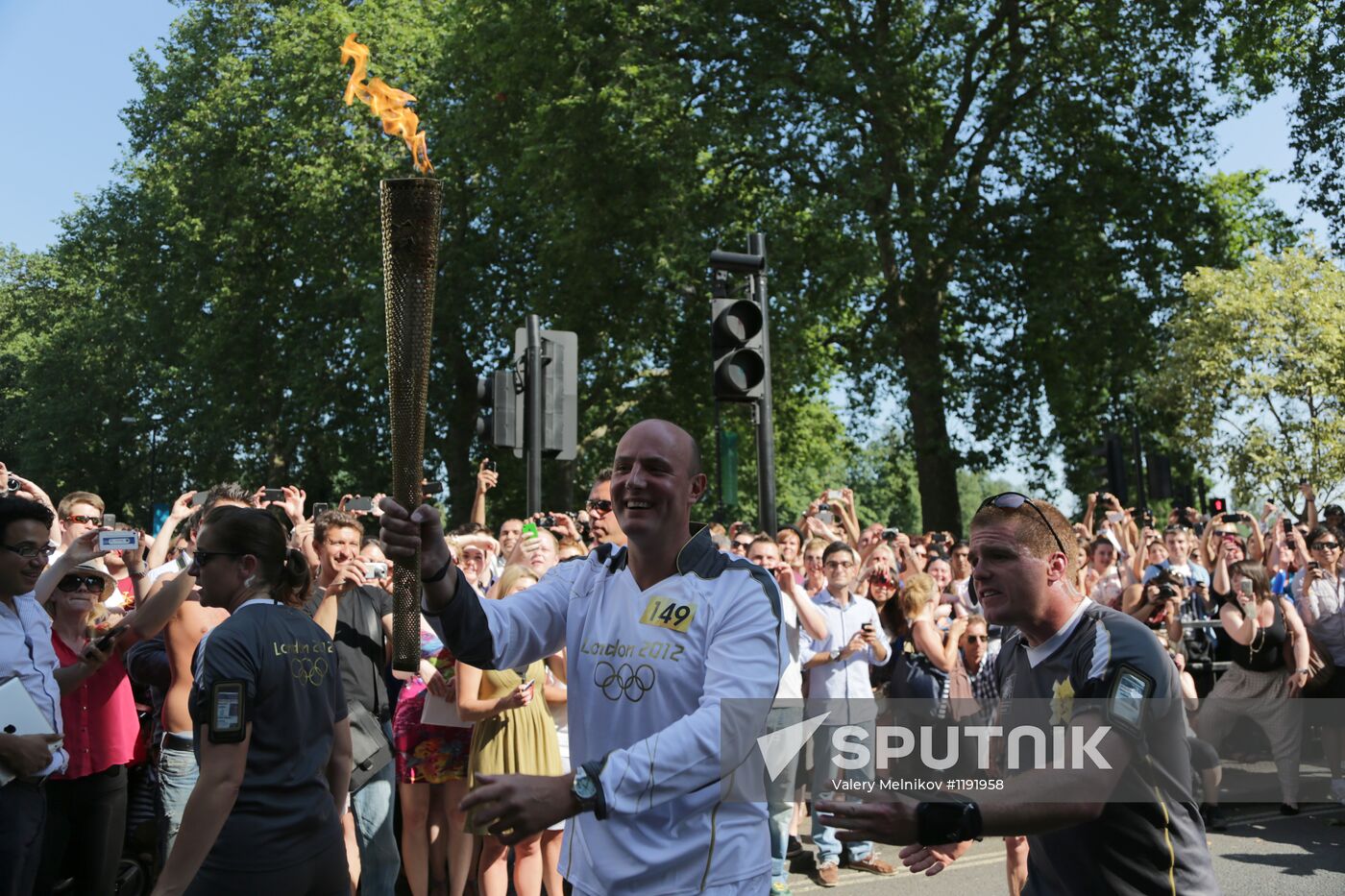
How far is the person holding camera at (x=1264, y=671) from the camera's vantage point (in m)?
10.2

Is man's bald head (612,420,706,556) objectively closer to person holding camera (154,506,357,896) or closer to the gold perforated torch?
the gold perforated torch

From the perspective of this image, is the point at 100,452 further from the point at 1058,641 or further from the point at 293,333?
the point at 1058,641

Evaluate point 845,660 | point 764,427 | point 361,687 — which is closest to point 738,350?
point 764,427

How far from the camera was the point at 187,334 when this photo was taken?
33.2 meters

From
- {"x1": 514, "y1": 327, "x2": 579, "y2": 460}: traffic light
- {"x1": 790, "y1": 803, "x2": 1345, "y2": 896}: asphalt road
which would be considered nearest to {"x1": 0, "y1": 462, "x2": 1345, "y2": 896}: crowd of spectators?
{"x1": 790, "y1": 803, "x2": 1345, "y2": 896}: asphalt road

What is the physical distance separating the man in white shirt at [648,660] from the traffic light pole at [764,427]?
220 inches

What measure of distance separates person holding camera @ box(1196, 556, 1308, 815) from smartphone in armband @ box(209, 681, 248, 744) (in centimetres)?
839

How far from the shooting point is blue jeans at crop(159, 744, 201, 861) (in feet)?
18.4

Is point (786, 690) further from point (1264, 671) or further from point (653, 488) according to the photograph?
point (1264, 671)

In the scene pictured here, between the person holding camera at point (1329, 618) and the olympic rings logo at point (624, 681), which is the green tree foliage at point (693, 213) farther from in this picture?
the olympic rings logo at point (624, 681)

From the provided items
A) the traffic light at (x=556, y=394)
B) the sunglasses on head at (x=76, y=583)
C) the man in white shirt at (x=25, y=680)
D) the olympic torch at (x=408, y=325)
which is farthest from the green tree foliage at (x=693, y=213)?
the olympic torch at (x=408, y=325)

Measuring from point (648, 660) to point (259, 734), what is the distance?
142 centimetres

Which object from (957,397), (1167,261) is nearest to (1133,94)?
(1167,261)

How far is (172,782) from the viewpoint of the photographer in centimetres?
→ 566
